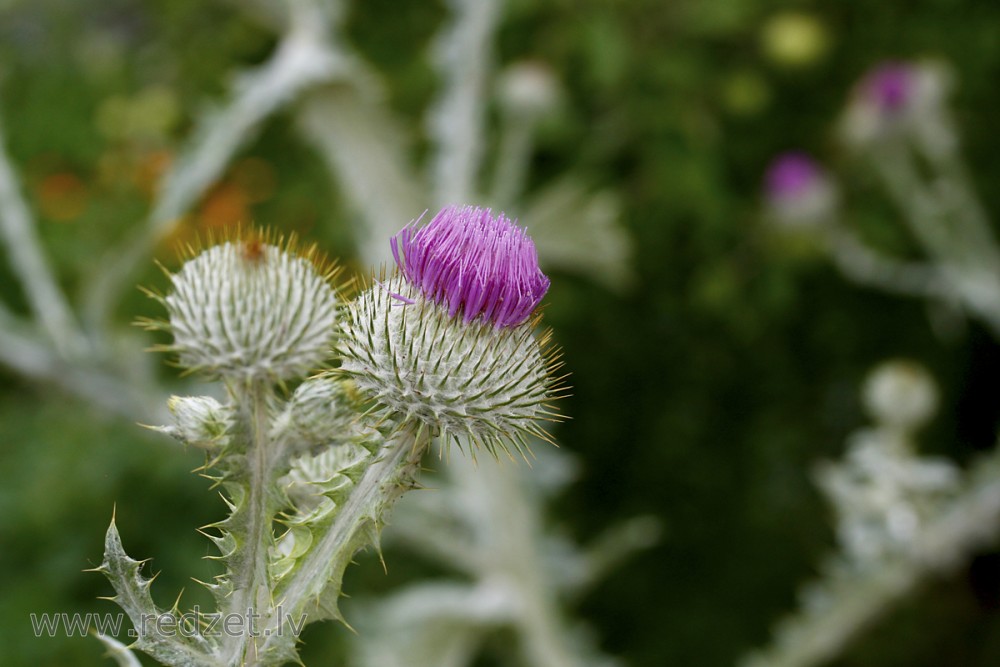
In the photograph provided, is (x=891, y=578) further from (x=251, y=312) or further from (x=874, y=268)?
(x=251, y=312)

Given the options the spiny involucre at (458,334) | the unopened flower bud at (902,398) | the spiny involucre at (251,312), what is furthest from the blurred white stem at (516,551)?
the spiny involucre at (458,334)

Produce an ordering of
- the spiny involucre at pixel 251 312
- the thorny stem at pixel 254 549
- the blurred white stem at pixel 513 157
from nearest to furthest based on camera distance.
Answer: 1. the thorny stem at pixel 254 549
2. the spiny involucre at pixel 251 312
3. the blurred white stem at pixel 513 157

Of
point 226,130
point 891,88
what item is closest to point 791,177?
point 891,88

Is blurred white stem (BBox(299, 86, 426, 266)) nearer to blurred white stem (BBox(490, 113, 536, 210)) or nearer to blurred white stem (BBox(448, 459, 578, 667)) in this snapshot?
blurred white stem (BBox(490, 113, 536, 210))

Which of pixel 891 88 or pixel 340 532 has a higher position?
pixel 891 88

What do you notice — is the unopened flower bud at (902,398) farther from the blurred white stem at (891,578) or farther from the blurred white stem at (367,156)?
the blurred white stem at (367,156)

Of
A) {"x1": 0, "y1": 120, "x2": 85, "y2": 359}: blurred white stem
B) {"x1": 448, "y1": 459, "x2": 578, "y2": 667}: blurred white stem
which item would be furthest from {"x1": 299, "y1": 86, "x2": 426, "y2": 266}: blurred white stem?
{"x1": 0, "y1": 120, "x2": 85, "y2": 359}: blurred white stem
